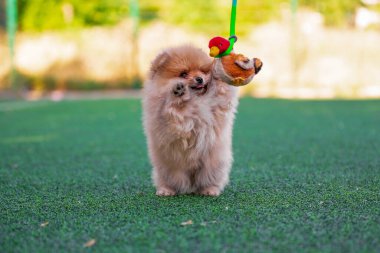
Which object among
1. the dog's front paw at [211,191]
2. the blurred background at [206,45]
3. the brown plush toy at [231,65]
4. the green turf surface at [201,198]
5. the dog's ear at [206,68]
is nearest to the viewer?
the green turf surface at [201,198]

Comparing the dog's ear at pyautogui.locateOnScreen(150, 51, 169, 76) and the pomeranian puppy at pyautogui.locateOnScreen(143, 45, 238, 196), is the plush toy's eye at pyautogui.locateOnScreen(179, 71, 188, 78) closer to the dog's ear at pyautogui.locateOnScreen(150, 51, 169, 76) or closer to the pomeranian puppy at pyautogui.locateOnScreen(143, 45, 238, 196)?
the pomeranian puppy at pyautogui.locateOnScreen(143, 45, 238, 196)

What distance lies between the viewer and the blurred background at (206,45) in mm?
13477

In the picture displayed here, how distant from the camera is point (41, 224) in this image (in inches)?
108

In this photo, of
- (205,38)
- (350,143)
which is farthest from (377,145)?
(205,38)

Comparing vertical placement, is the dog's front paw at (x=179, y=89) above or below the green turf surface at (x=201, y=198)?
above

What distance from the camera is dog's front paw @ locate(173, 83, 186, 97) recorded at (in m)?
3.20

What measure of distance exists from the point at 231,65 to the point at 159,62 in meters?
0.51

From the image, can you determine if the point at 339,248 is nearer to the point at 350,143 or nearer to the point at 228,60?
the point at 228,60

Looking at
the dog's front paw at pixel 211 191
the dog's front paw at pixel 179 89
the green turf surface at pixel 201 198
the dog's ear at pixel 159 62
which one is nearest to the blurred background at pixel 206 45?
the green turf surface at pixel 201 198

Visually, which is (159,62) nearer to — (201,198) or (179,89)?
(179,89)

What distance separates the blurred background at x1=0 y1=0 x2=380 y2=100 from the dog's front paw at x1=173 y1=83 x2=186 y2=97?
967cm

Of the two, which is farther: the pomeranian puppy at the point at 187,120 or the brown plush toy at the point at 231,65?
the pomeranian puppy at the point at 187,120

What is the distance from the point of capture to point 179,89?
3.20 meters

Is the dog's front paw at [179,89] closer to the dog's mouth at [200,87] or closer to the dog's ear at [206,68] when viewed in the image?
the dog's mouth at [200,87]
